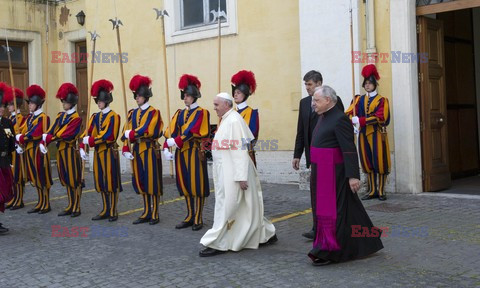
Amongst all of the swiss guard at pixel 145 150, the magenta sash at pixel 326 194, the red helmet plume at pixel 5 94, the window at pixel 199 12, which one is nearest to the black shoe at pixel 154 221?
the swiss guard at pixel 145 150

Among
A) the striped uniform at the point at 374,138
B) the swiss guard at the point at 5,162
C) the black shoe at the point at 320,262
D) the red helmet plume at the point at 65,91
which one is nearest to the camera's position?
the black shoe at the point at 320,262

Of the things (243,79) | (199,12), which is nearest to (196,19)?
(199,12)

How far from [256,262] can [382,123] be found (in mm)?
4211

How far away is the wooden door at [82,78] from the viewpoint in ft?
52.1

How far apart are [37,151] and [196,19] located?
4929 millimetres

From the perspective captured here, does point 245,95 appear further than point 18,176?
No

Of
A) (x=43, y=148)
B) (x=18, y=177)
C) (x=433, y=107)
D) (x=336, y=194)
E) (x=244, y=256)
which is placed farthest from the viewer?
(x=18, y=177)

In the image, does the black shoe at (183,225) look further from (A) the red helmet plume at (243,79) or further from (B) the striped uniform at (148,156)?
(A) the red helmet plume at (243,79)

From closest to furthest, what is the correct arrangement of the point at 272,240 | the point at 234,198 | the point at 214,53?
the point at 234,198
the point at 272,240
the point at 214,53

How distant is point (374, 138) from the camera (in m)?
9.51

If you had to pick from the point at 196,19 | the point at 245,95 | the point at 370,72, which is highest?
the point at 196,19

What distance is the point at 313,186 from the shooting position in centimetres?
609

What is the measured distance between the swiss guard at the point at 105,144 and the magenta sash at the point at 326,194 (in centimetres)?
360

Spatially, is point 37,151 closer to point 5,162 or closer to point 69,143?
point 69,143
